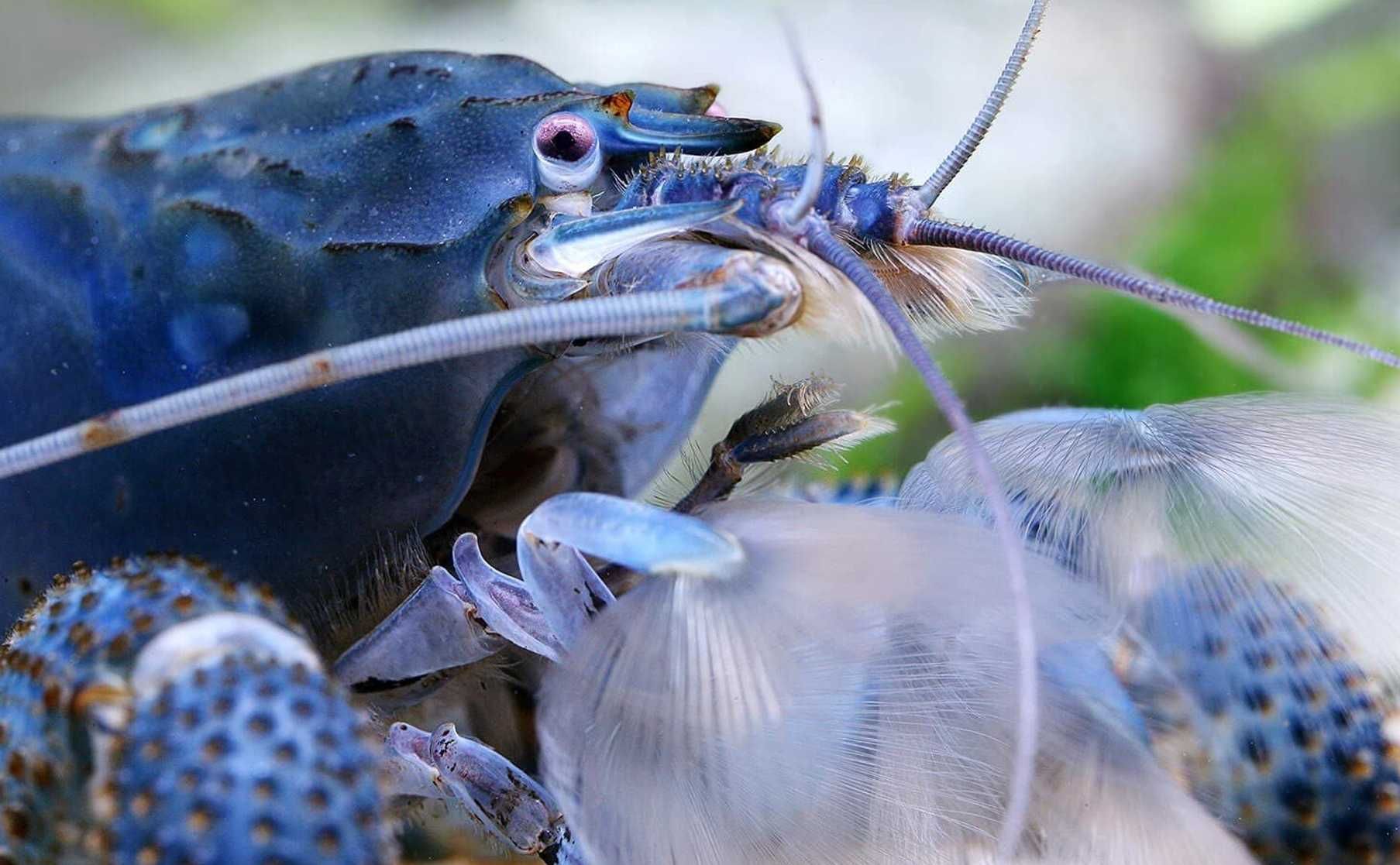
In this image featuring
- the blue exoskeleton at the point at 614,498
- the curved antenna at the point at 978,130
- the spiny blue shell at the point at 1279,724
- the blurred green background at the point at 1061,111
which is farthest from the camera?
the blurred green background at the point at 1061,111

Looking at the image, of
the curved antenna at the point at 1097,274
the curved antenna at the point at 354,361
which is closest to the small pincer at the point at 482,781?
the curved antenna at the point at 354,361

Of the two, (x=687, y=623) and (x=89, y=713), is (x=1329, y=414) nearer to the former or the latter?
(x=687, y=623)

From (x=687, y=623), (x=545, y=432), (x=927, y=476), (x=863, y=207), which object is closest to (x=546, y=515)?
(x=687, y=623)

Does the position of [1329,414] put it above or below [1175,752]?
above

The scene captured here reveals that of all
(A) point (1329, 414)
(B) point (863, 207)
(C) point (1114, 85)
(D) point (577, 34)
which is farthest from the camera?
(C) point (1114, 85)

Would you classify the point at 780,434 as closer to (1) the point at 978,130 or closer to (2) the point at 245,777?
(1) the point at 978,130

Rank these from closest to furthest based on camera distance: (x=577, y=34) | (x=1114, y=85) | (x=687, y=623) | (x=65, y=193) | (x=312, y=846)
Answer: (x=312, y=846) → (x=687, y=623) → (x=65, y=193) → (x=577, y=34) → (x=1114, y=85)

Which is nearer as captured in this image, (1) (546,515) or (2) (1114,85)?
(1) (546,515)

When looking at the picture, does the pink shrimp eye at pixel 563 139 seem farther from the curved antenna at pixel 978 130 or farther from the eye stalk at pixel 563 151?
the curved antenna at pixel 978 130
